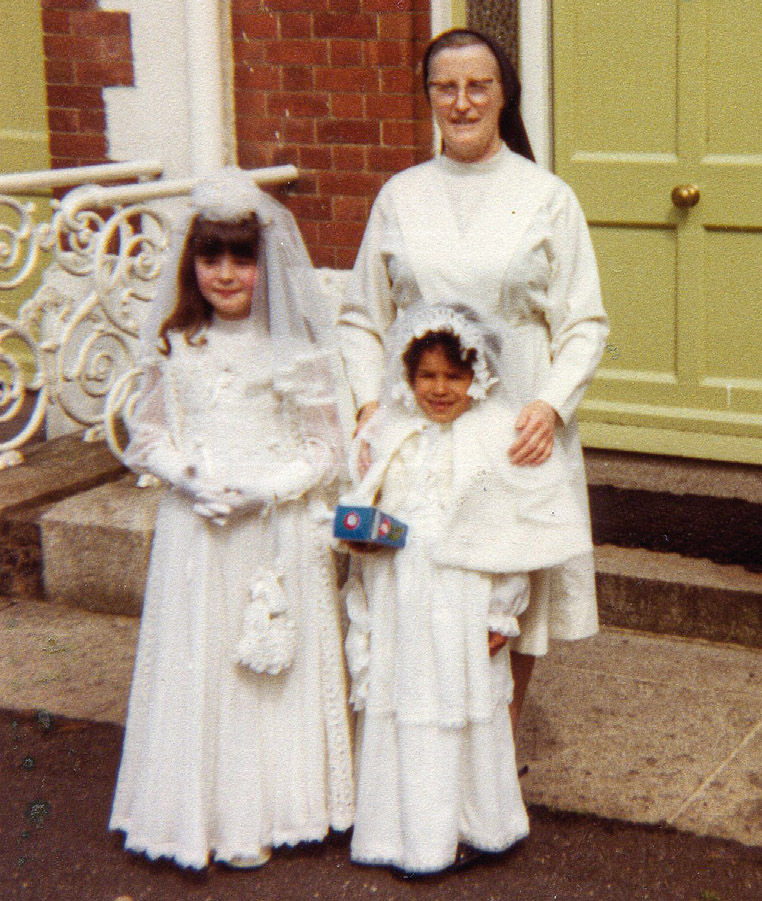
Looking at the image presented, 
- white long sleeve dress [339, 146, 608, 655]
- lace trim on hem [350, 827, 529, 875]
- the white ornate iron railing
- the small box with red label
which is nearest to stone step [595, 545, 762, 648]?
white long sleeve dress [339, 146, 608, 655]

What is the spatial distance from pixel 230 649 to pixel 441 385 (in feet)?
2.77

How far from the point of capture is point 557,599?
3900mm

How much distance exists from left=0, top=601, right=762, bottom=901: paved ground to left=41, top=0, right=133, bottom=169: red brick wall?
2.37 metres

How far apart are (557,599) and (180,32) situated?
338 cm

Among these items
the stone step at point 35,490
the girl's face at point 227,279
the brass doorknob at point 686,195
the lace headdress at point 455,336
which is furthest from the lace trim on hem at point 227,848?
the brass doorknob at point 686,195

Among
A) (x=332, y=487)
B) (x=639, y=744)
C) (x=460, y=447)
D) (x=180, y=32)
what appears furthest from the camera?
(x=180, y=32)

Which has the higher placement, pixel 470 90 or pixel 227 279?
pixel 470 90

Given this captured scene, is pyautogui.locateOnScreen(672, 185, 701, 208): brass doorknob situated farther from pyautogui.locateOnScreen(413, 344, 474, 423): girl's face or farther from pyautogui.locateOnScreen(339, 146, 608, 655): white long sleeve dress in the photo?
pyautogui.locateOnScreen(413, 344, 474, 423): girl's face

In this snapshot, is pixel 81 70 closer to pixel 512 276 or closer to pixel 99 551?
pixel 99 551

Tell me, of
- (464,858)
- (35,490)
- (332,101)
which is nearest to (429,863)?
(464,858)

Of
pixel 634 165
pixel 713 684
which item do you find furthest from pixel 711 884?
pixel 634 165

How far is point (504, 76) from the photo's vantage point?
3.67 m

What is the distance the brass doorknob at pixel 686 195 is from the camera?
5.40 m

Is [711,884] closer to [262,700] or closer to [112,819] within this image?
[262,700]
